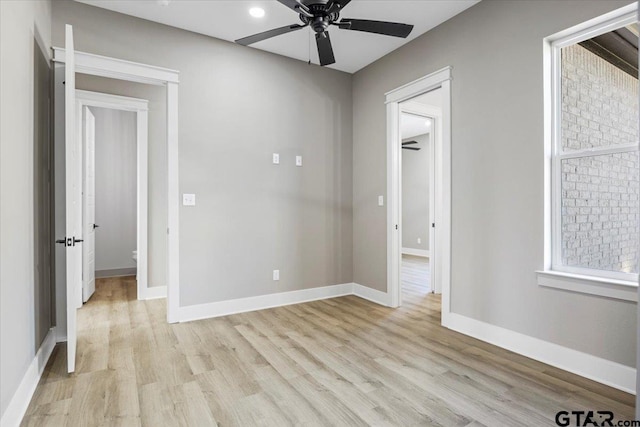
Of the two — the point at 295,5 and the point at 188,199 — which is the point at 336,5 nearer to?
the point at 295,5

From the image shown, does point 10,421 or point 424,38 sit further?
point 424,38

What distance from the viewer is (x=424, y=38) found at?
11.4ft

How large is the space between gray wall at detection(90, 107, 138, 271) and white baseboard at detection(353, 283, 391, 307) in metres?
3.89

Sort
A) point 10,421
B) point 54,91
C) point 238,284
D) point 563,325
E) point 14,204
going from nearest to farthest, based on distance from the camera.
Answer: point 10,421
point 14,204
point 563,325
point 54,91
point 238,284

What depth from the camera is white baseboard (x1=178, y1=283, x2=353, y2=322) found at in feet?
11.3

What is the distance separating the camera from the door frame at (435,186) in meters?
3.24

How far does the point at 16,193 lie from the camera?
6.35 ft

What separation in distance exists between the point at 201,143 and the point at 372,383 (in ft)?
8.99

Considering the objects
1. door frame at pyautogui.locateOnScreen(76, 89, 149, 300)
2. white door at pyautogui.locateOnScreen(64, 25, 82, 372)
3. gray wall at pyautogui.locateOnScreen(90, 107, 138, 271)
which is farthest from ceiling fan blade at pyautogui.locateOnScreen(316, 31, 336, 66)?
gray wall at pyautogui.locateOnScreen(90, 107, 138, 271)

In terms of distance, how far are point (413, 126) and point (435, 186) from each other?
2.94 m

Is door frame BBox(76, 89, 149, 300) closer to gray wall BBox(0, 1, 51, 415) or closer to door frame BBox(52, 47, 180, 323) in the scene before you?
door frame BBox(52, 47, 180, 323)

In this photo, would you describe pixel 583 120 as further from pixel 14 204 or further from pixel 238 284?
pixel 14 204

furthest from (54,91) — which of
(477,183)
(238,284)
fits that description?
(477,183)

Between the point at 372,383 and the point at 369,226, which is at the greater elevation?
the point at 369,226
